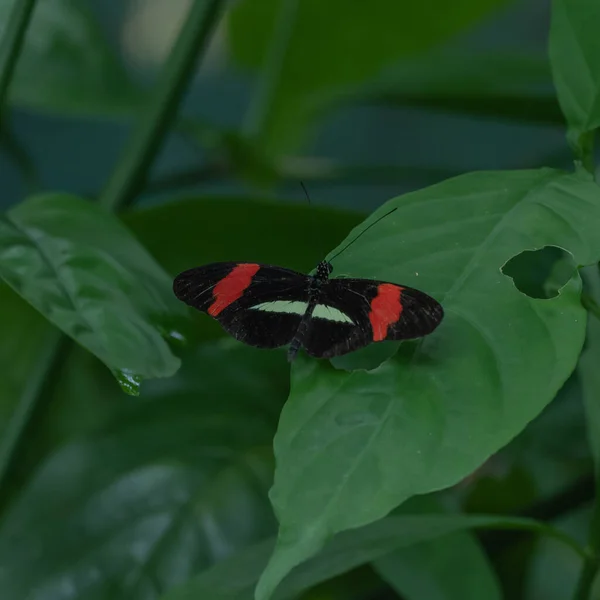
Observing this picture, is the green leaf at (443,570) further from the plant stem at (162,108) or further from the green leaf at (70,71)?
A: the green leaf at (70,71)

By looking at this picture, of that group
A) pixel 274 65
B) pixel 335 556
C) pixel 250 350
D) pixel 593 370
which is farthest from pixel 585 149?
pixel 274 65

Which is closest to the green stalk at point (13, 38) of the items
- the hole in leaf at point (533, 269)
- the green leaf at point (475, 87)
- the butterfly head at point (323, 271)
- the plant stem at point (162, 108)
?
the plant stem at point (162, 108)

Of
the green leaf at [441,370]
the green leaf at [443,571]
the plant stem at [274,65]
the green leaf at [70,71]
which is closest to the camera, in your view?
the green leaf at [441,370]

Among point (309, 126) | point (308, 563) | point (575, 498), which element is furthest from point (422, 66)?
point (308, 563)

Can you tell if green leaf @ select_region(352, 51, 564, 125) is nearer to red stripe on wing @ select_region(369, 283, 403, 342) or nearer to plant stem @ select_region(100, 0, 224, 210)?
plant stem @ select_region(100, 0, 224, 210)

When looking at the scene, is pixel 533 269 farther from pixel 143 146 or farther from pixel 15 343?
pixel 15 343

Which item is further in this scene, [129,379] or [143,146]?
[143,146]
